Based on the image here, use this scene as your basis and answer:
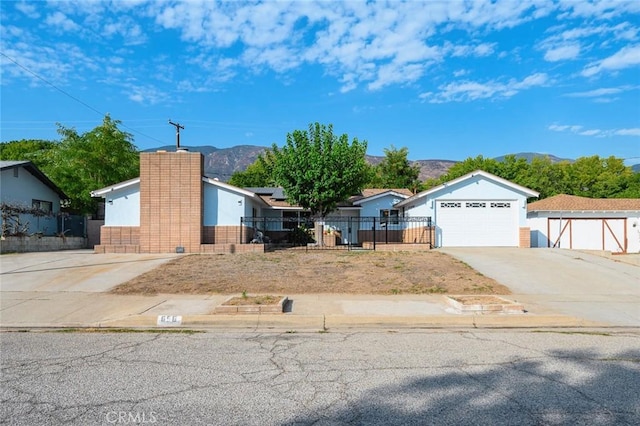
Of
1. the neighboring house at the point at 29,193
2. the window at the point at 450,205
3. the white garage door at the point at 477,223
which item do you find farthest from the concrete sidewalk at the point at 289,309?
the neighboring house at the point at 29,193

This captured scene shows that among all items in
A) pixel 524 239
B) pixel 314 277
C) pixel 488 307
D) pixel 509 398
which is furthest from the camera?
pixel 524 239

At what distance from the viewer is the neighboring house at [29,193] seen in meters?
25.0

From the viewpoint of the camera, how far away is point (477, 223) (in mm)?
24547

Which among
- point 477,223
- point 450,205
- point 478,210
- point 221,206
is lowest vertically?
point 477,223

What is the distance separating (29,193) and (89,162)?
5704 millimetres

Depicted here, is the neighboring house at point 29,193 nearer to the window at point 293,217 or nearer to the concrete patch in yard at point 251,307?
the window at point 293,217

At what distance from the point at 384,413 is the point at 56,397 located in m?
3.41

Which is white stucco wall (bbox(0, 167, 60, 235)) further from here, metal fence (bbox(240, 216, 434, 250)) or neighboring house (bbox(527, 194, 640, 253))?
neighboring house (bbox(527, 194, 640, 253))

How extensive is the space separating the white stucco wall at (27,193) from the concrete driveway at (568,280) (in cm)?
2244

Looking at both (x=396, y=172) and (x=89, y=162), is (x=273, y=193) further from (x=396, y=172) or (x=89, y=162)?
(x=396, y=172)

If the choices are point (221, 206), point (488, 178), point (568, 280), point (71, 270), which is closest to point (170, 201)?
point (221, 206)

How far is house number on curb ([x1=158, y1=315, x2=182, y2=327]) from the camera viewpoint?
29.7 ft

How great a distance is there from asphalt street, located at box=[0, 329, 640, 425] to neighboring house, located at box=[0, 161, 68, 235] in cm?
1958

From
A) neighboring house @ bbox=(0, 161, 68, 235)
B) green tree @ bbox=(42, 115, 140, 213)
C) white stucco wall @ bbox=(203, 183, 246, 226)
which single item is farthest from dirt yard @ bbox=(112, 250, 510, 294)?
green tree @ bbox=(42, 115, 140, 213)
